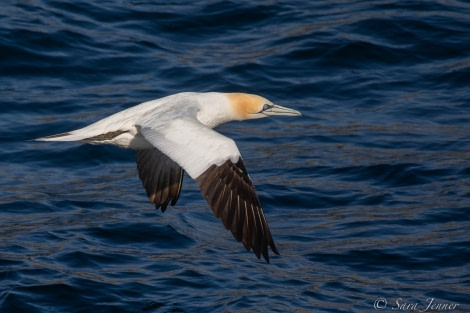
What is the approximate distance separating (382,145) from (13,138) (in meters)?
4.59

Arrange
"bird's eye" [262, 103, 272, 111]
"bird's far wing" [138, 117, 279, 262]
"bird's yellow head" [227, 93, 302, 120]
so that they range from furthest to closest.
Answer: "bird's eye" [262, 103, 272, 111] < "bird's yellow head" [227, 93, 302, 120] < "bird's far wing" [138, 117, 279, 262]

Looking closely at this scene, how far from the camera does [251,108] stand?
10492 millimetres

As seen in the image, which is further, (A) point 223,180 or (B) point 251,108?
(B) point 251,108

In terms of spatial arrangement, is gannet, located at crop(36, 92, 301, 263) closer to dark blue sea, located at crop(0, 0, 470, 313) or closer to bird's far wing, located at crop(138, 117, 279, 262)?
bird's far wing, located at crop(138, 117, 279, 262)

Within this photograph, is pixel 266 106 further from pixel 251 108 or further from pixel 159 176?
pixel 159 176

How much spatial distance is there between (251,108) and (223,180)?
79.3 inches

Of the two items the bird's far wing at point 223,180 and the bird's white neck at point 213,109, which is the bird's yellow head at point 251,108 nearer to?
the bird's white neck at point 213,109

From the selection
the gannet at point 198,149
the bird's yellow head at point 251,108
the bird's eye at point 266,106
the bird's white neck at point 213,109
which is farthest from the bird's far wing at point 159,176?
the bird's eye at point 266,106

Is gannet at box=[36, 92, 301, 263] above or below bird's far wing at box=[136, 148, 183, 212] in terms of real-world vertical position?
above

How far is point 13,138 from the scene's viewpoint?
12984 mm

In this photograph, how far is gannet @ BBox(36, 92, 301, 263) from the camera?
8.52 metres

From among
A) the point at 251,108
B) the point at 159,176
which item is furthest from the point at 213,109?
the point at 159,176

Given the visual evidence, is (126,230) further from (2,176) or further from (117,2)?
(117,2)

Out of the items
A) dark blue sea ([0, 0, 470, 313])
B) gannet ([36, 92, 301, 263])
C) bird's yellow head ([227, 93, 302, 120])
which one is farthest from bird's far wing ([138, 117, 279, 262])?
bird's yellow head ([227, 93, 302, 120])
